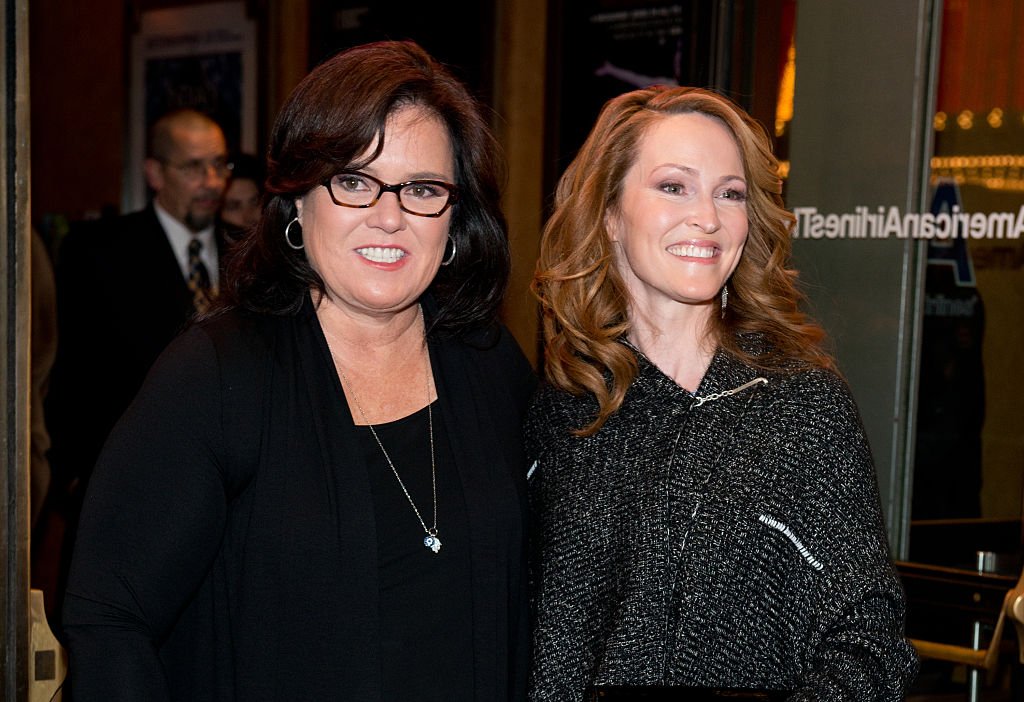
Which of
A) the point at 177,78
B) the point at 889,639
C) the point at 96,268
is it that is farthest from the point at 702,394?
the point at 177,78

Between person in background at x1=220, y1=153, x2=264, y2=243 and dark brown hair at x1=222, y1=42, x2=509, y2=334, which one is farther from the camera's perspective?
person in background at x1=220, y1=153, x2=264, y2=243

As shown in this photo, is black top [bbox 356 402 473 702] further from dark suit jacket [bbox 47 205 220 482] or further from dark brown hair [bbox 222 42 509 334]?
dark suit jacket [bbox 47 205 220 482]

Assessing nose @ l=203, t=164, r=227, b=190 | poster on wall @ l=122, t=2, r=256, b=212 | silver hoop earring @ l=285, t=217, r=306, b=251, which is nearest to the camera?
silver hoop earring @ l=285, t=217, r=306, b=251

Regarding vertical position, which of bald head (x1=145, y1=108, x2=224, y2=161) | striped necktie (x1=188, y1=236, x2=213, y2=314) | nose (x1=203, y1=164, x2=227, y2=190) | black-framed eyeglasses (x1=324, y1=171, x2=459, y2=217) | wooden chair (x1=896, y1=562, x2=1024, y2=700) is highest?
bald head (x1=145, y1=108, x2=224, y2=161)

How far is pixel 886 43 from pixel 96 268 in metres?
2.74

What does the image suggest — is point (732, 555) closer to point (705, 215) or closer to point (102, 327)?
point (705, 215)

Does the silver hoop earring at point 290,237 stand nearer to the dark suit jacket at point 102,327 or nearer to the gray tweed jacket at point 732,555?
the gray tweed jacket at point 732,555

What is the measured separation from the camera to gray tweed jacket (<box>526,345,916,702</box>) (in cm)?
205

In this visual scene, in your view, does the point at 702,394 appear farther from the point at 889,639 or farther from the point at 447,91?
the point at 447,91

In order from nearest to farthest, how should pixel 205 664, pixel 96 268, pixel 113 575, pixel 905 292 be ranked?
pixel 113 575
pixel 205 664
pixel 905 292
pixel 96 268

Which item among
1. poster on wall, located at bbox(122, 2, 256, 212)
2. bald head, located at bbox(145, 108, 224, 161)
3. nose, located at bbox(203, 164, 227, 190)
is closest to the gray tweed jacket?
nose, located at bbox(203, 164, 227, 190)

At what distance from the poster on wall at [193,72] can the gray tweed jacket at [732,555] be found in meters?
4.56

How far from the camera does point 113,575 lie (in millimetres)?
1934

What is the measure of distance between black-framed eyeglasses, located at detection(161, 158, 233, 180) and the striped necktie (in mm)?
289
